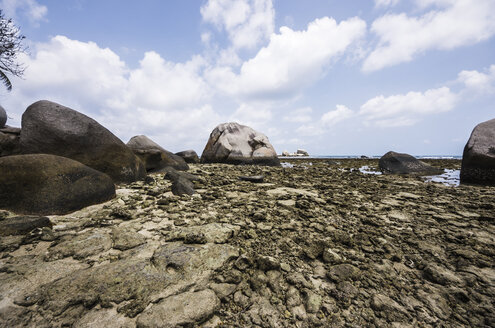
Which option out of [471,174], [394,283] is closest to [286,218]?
[394,283]

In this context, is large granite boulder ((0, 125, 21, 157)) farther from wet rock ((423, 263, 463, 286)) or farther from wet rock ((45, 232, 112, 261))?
wet rock ((423, 263, 463, 286))

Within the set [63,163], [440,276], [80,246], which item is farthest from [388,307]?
[63,163]

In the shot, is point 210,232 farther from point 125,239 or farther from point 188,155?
point 188,155

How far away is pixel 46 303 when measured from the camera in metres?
1.48

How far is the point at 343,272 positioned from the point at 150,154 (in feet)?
21.6

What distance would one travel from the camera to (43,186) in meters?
2.92

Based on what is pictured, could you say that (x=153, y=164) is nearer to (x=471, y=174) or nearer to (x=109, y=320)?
(x=109, y=320)

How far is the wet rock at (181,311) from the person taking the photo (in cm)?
139

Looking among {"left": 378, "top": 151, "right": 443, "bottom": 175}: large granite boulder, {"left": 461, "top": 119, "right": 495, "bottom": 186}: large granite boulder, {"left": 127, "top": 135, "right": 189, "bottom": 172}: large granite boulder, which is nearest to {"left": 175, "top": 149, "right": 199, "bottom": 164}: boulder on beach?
{"left": 127, "top": 135, "right": 189, "bottom": 172}: large granite boulder

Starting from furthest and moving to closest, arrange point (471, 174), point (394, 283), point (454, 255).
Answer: point (471, 174), point (454, 255), point (394, 283)

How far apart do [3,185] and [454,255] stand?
5.58m

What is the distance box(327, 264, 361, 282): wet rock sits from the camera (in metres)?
1.89

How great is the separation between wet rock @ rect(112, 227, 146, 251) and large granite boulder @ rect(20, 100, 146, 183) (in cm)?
266

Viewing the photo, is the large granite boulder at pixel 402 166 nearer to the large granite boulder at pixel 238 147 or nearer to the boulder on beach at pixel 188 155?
the large granite boulder at pixel 238 147
